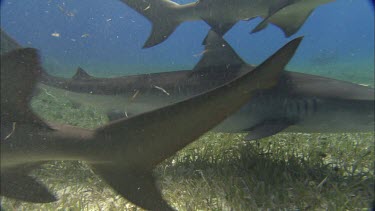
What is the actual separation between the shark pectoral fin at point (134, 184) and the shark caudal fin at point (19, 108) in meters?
0.44

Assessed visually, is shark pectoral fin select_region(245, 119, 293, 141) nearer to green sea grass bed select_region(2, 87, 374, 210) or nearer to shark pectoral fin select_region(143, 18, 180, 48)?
green sea grass bed select_region(2, 87, 374, 210)

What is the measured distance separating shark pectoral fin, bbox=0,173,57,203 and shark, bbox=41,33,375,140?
1847 mm

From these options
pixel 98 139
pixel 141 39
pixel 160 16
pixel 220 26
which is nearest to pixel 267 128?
pixel 98 139

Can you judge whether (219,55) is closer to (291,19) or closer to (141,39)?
(291,19)

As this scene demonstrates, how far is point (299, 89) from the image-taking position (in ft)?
11.0

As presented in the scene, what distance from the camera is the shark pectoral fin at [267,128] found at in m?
2.96

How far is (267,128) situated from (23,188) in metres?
2.27

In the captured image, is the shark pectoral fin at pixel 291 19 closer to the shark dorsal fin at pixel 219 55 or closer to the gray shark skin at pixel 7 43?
the shark dorsal fin at pixel 219 55

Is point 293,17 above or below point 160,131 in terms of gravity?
below

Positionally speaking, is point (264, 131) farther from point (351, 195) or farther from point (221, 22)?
point (221, 22)

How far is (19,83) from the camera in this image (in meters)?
1.70

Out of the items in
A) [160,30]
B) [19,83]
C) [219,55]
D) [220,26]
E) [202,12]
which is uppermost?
[19,83]

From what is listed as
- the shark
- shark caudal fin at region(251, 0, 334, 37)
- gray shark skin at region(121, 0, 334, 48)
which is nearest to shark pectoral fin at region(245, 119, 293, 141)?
the shark

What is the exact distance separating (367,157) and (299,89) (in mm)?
1210
